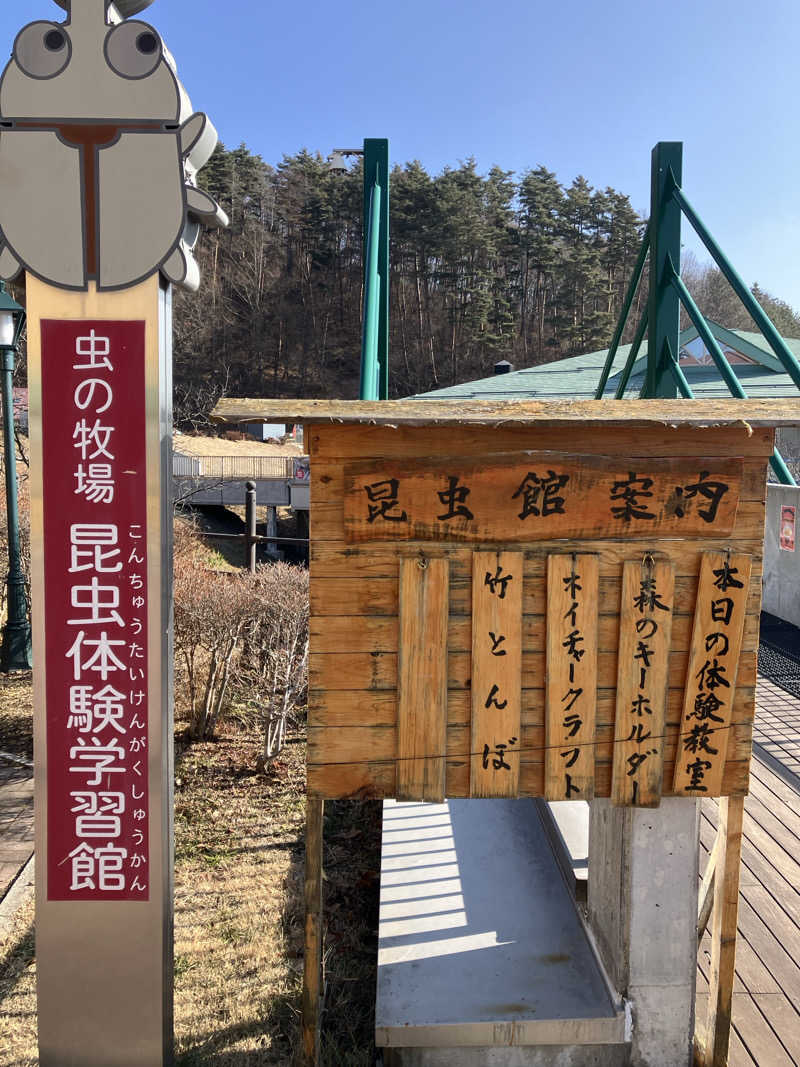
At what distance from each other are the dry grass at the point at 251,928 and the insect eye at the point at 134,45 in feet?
15.5

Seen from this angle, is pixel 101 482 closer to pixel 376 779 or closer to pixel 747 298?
pixel 376 779

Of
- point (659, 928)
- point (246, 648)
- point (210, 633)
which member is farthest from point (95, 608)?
point (246, 648)

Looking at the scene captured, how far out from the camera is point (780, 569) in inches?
419

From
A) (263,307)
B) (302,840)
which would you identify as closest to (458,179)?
(263,307)

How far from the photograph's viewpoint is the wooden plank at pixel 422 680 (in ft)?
10.0

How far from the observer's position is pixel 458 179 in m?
41.3

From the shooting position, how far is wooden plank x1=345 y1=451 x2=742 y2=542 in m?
3.04

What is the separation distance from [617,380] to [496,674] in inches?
403

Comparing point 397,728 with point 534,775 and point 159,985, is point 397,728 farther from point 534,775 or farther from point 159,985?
point 159,985

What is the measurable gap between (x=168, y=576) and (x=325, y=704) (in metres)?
0.96

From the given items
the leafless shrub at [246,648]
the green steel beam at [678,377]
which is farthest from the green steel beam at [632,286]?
the leafless shrub at [246,648]

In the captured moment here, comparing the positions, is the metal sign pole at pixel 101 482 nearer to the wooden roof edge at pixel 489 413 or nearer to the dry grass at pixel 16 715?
the wooden roof edge at pixel 489 413

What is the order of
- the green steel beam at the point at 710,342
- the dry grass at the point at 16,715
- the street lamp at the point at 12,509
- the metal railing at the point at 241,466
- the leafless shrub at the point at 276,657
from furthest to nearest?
the metal railing at the point at 241,466
the street lamp at the point at 12,509
the dry grass at the point at 16,715
the leafless shrub at the point at 276,657
the green steel beam at the point at 710,342

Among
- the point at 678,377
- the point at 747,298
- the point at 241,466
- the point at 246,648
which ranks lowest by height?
the point at 246,648
